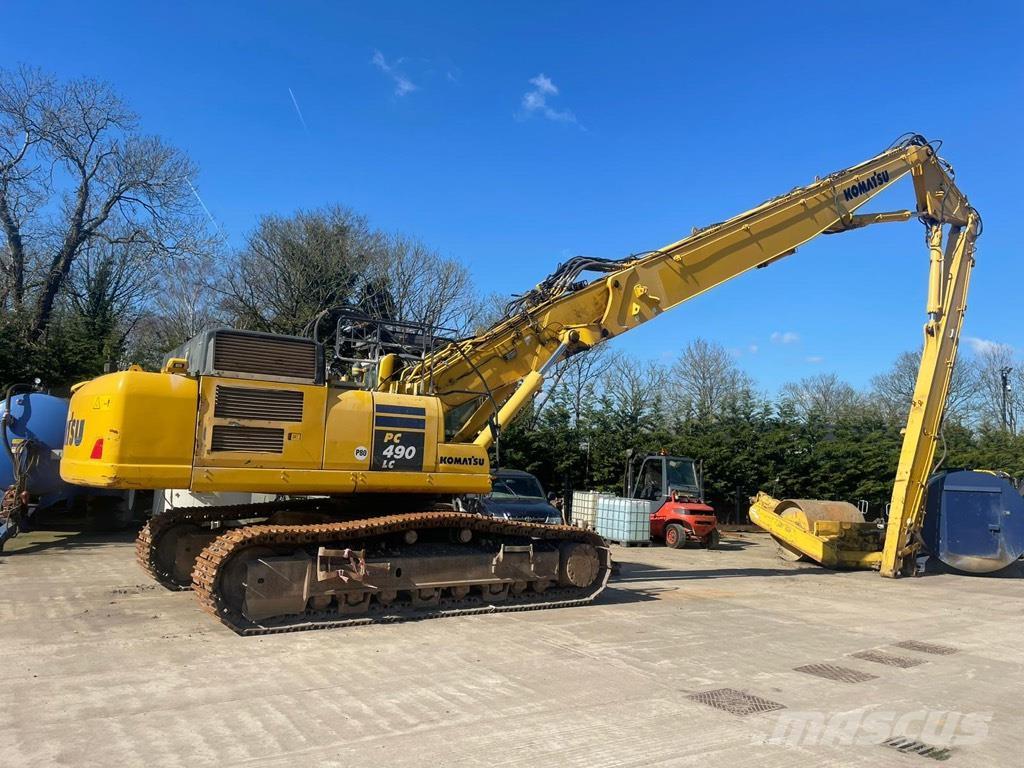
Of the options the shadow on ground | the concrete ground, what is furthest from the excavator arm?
the shadow on ground

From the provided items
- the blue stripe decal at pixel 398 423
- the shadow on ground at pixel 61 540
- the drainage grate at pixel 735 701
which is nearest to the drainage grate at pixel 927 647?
the drainage grate at pixel 735 701

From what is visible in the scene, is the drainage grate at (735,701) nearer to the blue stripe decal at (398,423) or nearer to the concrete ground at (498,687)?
the concrete ground at (498,687)

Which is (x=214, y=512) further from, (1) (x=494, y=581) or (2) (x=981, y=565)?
(2) (x=981, y=565)

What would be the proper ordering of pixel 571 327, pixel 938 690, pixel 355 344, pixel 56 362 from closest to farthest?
pixel 938 690
pixel 355 344
pixel 571 327
pixel 56 362

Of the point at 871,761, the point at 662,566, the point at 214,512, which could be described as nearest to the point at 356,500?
the point at 214,512

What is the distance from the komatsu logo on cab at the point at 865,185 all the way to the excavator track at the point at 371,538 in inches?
304

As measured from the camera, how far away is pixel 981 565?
14180 millimetres

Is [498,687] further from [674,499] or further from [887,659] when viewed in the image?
[674,499]

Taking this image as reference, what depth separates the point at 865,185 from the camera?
43.3ft

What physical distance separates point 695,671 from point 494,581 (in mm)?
2955

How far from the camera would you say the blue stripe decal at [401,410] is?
825cm

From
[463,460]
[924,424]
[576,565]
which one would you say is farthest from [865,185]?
[463,460]

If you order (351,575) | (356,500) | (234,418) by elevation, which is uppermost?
(234,418)

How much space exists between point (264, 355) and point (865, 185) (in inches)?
425
